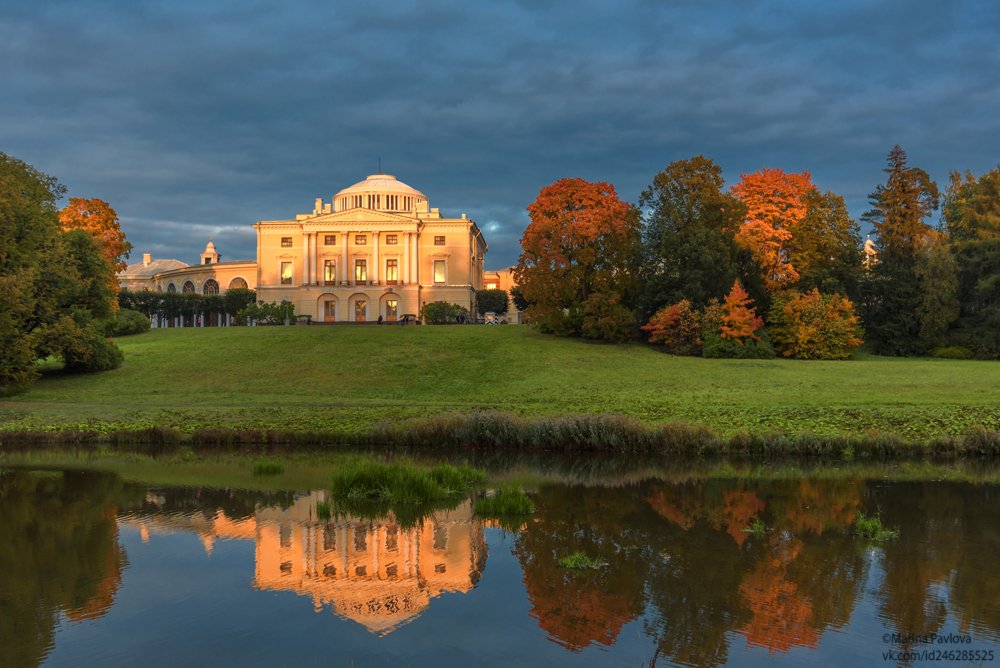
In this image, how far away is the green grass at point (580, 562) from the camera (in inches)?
345

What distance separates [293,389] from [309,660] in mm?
25184

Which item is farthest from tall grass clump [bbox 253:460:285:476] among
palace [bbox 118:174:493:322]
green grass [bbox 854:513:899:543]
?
palace [bbox 118:174:493:322]

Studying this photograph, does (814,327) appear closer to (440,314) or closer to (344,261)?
(440,314)

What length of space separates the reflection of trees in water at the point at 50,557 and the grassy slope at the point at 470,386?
8343 millimetres

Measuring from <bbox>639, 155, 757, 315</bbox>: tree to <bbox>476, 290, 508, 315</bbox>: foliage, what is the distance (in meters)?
33.9

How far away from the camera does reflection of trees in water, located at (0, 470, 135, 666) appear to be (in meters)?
6.95

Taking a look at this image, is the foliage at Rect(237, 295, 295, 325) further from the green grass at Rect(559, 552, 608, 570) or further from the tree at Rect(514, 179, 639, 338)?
the green grass at Rect(559, 552, 608, 570)

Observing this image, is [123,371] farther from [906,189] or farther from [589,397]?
[906,189]

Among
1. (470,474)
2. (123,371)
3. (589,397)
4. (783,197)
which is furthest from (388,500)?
(783,197)

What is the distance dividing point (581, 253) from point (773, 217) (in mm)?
11353

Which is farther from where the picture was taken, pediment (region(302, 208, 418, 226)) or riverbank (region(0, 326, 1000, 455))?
pediment (region(302, 208, 418, 226))

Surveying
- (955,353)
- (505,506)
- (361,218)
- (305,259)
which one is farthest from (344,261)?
(505,506)

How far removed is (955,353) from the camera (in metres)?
41.2

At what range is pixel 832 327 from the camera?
39531 mm
